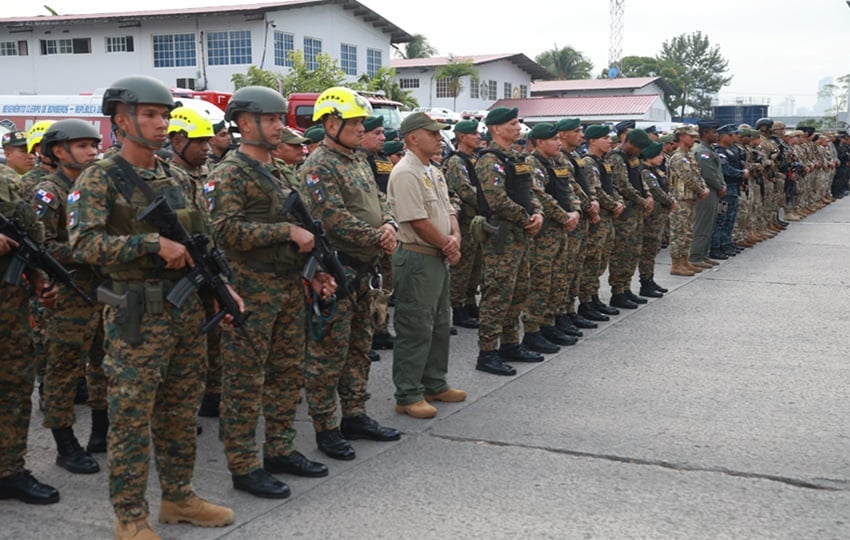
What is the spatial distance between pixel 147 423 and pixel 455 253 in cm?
241

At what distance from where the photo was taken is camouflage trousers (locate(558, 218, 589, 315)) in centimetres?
775

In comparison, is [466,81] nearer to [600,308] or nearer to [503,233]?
[600,308]

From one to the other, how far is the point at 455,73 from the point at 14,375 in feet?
133

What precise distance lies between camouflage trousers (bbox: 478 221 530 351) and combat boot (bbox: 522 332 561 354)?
25.8 inches

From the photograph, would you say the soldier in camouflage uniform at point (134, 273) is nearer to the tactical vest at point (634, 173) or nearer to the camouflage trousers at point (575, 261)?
the camouflage trousers at point (575, 261)

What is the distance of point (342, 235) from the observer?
462 cm

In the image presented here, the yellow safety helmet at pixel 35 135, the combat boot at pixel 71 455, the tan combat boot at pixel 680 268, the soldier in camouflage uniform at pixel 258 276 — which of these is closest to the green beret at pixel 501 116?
the soldier in camouflage uniform at pixel 258 276

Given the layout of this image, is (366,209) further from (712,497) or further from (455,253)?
(712,497)

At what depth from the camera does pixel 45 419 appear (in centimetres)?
460

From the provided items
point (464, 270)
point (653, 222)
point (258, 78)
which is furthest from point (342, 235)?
point (258, 78)

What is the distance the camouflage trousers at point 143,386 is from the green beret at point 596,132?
5.77 metres

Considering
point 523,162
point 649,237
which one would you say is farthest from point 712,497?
point 649,237

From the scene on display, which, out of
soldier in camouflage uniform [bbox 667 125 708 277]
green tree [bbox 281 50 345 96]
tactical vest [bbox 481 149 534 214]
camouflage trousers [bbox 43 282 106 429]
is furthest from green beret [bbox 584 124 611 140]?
green tree [bbox 281 50 345 96]

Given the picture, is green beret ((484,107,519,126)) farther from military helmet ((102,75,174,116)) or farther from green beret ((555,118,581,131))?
military helmet ((102,75,174,116))
